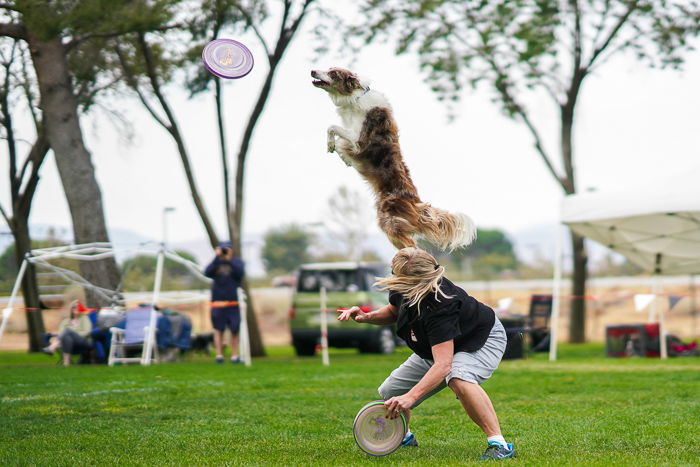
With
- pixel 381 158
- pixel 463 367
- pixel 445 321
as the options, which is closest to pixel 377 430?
pixel 463 367

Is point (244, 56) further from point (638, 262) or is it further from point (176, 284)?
point (176, 284)

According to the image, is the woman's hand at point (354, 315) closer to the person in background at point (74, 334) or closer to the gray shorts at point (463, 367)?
the gray shorts at point (463, 367)

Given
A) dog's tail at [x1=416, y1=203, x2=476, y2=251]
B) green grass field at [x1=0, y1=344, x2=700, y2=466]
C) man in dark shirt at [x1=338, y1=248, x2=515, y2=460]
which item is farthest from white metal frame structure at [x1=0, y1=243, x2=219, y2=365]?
man in dark shirt at [x1=338, y1=248, x2=515, y2=460]

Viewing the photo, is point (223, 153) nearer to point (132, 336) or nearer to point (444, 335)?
point (132, 336)

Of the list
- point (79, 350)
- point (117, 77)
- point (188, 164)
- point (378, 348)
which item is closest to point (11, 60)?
point (117, 77)

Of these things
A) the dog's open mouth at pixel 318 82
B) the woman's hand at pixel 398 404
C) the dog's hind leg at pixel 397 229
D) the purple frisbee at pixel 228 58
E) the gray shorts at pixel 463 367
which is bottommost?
the woman's hand at pixel 398 404

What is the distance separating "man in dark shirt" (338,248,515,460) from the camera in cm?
479

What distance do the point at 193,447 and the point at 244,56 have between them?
284cm

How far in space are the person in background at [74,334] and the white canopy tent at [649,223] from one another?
7685 millimetres

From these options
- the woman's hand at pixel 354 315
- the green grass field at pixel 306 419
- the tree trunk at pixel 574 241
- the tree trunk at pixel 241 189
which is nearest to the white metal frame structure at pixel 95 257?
the tree trunk at pixel 241 189

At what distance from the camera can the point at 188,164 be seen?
57.5 ft

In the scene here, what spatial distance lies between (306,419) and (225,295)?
762cm

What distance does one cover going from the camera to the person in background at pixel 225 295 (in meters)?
14.2

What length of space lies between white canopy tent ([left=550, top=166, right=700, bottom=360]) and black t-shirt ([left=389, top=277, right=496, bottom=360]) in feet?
28.6
